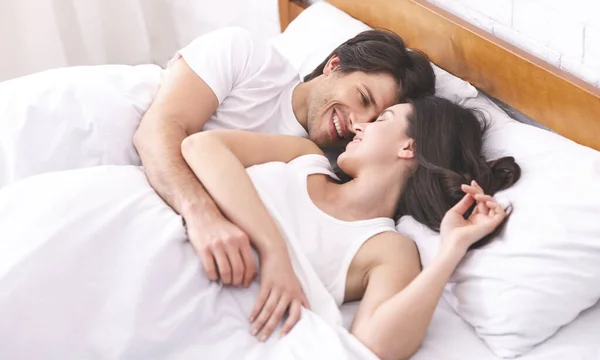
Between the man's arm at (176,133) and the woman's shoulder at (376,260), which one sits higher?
the man's arm at (176,133)

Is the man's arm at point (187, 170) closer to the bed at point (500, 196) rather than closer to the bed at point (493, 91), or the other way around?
Answer: the bed at point (500, 196)

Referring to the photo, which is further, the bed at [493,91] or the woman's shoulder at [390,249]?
the woman's shoulder at [390,249]

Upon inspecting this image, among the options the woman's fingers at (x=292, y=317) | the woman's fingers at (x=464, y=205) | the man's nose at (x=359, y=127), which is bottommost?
the woman's fingers at (x=292, y=317)

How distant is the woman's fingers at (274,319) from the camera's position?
127 centimetres

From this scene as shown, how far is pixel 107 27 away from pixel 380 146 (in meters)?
1.71

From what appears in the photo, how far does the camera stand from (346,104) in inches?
67.1

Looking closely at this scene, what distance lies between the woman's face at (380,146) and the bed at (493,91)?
163mm

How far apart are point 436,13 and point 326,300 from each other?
0.81m

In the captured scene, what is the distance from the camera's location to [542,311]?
1.25 m

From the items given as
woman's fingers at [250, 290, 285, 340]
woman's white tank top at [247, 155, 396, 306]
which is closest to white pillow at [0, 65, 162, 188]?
woman's white tank top at [247, 155, 396, 306]

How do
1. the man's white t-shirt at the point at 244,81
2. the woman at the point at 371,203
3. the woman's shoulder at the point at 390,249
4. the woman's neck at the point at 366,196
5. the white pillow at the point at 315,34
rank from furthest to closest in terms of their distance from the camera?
the white pillow at the point at 315,34 → the man's white t-shirt at the point at 244,81 → the woman's neck at the point at 366,196 → the woman's shoulder at the point at 390,249 → the woman at the point at 371,203

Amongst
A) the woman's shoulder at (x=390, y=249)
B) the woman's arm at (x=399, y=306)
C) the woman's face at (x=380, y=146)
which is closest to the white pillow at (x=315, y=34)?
the woman's face at (x=380, y=146)

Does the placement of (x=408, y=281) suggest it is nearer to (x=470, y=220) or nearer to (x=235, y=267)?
(x=470, y=220)

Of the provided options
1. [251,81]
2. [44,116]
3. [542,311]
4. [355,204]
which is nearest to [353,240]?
[355,204]
